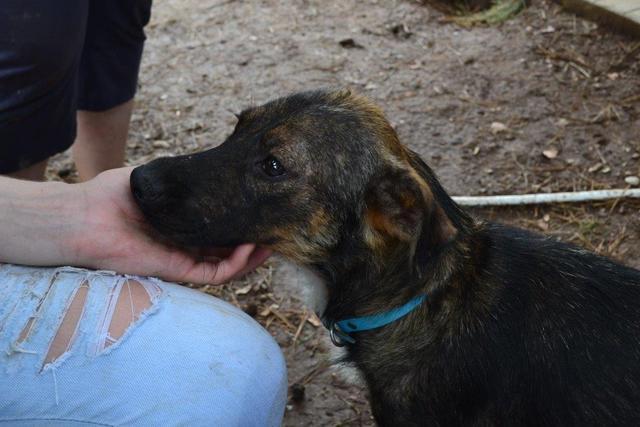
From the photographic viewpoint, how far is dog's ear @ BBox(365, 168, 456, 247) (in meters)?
2.68

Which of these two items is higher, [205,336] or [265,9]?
[205,336]

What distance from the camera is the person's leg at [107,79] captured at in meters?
3.86

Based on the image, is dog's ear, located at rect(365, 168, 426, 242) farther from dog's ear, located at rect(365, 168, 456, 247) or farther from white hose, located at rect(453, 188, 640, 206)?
white hose, located at rect(453, 188, 640, 206)

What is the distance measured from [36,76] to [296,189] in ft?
3.83

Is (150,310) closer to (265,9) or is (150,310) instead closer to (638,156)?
(638,156)

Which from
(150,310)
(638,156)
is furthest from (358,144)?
(638,156)

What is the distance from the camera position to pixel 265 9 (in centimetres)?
719

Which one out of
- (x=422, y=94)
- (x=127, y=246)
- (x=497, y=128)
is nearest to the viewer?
(x=127, y=246)

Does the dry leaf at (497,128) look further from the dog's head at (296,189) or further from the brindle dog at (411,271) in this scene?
the dog's head at (296,189)

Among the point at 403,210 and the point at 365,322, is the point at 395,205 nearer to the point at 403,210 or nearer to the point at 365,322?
the point at 403,210

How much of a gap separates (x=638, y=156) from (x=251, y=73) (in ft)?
9.98

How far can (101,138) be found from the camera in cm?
437

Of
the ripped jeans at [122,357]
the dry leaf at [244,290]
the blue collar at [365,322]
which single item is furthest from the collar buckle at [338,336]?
the dry leaf at [244,290]

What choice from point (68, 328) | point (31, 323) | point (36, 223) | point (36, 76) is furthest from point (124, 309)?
point (36, 76)
